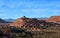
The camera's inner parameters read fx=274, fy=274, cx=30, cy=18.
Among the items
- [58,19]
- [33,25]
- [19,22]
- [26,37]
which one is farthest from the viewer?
[58,19]

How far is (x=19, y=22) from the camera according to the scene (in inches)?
2820

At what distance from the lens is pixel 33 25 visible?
215ft

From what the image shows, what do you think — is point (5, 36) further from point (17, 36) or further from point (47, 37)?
point (47, 37)

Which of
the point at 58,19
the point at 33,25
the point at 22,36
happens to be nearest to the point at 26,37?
the point at 22,36

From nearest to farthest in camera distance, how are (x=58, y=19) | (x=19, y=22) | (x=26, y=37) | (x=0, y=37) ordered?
(x=0, y=37) < (x=26, y=37) < (x=19, y=22) < (x=58, y=19)

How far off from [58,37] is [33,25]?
2895 cm

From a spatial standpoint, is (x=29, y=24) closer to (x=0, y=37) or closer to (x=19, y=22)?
(x=19, y=22)

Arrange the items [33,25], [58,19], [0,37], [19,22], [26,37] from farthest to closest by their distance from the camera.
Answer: [58,19] → [19,22] → [33,25] → [26,37] → [0,37]

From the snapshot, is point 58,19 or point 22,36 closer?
point 22,36

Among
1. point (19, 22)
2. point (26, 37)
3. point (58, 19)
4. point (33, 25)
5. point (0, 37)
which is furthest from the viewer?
point (58, 19)

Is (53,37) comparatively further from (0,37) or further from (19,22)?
(19,22)

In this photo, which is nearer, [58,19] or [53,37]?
[53,37]

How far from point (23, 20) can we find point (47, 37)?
35.3 m

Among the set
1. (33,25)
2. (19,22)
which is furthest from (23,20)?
(33,25)
